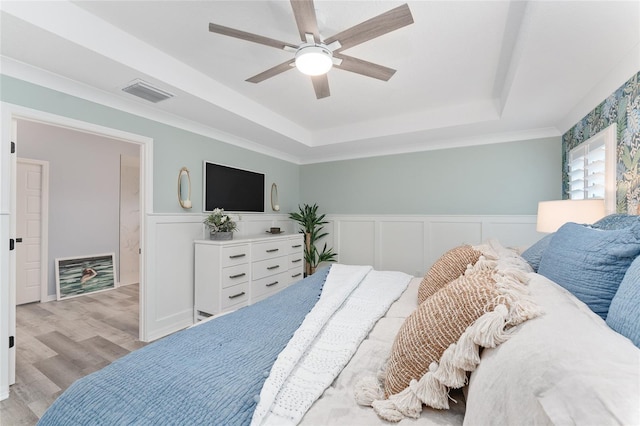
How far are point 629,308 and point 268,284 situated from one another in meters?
3.34

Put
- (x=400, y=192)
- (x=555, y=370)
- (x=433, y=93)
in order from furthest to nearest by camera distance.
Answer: (x=400, y=192) → (x=433, y=93) → (x=555, y=370)

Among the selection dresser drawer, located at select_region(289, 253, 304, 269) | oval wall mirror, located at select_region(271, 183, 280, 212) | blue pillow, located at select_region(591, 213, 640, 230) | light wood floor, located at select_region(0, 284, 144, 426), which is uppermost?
oval wall mirror, located at select_region(271, 183, 280, 212)

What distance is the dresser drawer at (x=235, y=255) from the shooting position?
9.96 ft

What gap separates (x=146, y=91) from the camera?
7.97 feet

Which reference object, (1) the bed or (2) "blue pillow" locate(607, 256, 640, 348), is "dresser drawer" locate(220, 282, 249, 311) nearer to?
(1) the bed

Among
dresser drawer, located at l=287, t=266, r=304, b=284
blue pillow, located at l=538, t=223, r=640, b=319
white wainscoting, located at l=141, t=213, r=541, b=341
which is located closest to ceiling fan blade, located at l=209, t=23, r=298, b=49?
blue pillow, located at l=538, t=223, r=640, b=319

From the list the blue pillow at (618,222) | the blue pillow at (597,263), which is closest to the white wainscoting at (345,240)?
the blue pillow at (618,222)

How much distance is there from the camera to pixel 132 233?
196 inches

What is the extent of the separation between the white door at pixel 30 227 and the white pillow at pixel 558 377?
17.8 ft

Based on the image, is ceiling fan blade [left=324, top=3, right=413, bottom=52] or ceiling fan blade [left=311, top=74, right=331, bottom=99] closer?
ceiling fan blade [left=324, top=3, right=413, bottom=52]

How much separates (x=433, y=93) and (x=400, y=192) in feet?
5.41

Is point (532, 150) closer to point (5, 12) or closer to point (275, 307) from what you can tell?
point (275, 307)

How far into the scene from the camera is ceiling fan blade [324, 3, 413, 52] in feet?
4.75

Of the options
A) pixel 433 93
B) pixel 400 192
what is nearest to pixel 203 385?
pixel 433 93
